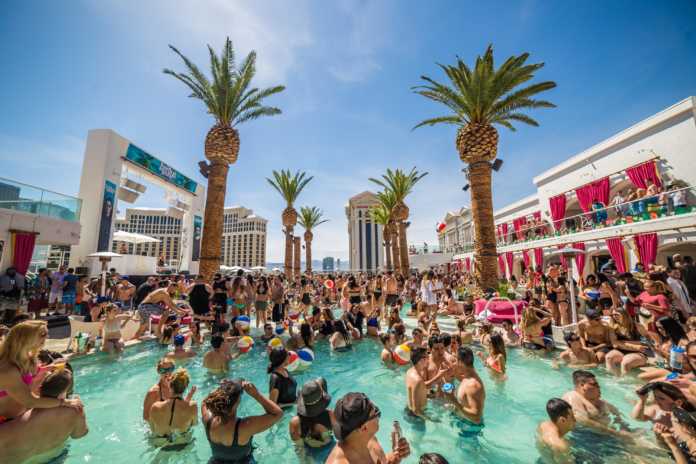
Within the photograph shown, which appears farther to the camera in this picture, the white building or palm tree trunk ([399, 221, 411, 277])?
the white building

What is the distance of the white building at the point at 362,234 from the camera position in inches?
2876

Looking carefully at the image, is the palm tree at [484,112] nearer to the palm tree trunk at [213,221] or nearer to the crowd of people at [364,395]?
the crowd of people at [364,395]

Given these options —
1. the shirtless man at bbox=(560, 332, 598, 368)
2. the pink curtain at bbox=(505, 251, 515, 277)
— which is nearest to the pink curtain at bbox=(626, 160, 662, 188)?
the pink curtain at bbox=(505, 251, 515, 277)

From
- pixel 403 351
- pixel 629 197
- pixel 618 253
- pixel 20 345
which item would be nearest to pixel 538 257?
pixel 618 253

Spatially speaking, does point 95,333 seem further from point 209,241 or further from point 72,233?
point 72,233

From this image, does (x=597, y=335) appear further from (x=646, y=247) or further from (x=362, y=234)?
(x=362, y=234)

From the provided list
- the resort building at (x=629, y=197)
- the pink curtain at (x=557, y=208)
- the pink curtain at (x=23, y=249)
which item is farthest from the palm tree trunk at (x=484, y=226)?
the pink curtain at (x=23, y=249)

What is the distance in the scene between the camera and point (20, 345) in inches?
113

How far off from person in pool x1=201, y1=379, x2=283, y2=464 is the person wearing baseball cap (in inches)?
34.3

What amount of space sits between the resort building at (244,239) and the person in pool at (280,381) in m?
104

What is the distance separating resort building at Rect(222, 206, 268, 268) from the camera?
104 m

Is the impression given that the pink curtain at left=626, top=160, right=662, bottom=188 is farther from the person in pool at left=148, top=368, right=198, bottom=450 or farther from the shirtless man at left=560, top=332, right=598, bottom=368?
the person in pool at left=148, top=368, right=198, bottom=450

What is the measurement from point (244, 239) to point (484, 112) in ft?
334

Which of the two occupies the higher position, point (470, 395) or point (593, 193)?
point (593, 193)
